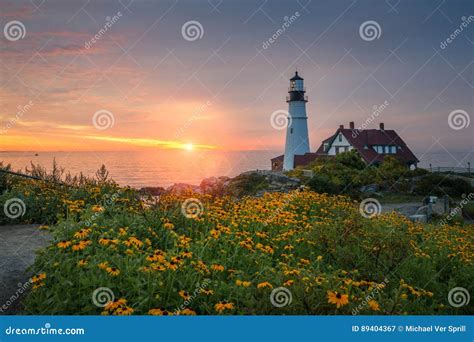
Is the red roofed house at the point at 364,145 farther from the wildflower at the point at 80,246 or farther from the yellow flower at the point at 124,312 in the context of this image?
the yellow flower at the point at 124,312

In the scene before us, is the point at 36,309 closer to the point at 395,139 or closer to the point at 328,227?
the point at 328,227

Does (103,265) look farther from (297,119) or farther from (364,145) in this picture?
(297,119)

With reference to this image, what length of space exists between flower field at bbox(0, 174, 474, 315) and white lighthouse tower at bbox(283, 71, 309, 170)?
28.9m

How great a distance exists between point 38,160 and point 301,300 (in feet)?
26.3

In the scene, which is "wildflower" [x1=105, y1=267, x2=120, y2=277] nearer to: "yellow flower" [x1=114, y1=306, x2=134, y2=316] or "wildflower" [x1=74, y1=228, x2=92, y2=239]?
"yellow flower" [x1=114, y1=306, x2=134, y2=316]

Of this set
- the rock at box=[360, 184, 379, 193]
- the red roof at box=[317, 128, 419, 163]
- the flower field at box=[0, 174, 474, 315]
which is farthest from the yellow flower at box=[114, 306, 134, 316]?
the red roof at box=[317, 128, 419, 163]

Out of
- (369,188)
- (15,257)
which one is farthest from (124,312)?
(369,188)

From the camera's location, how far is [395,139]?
38031 millimetres

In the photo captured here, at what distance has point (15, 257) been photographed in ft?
19.5

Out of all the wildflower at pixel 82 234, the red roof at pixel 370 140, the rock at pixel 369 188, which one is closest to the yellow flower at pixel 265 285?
the wildflower at pixel 82 234

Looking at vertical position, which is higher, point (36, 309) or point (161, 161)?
point (161, 161)

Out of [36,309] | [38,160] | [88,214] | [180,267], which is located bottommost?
[36,309]

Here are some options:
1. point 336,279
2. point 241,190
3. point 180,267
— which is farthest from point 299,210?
point 241,190

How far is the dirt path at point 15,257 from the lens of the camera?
4937 millimetres
